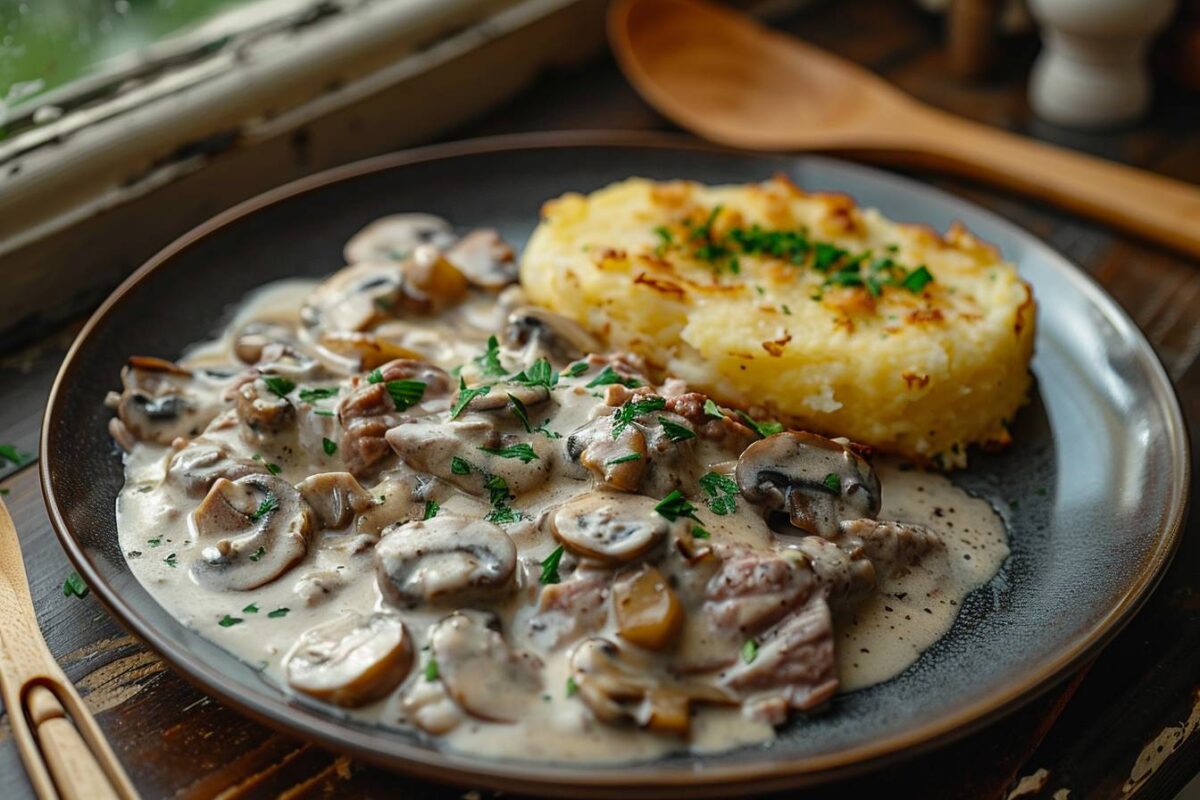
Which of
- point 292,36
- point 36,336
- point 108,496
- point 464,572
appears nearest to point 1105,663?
point 464,572

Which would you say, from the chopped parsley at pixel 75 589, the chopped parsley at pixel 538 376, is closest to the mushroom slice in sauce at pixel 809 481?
the chopped parsley at pixel 538 376

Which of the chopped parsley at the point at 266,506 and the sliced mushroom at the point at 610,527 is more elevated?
the chopped parsley at the point at 266,506

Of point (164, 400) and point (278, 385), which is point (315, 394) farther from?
point (164, 400)

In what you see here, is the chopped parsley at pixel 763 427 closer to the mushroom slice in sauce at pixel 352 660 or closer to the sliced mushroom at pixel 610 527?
the sliced mushroom at pixel 610 527

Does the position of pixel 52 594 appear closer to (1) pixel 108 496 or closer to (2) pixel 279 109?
(1) pixel 108 496

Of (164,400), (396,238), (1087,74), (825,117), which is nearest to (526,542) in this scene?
(164,400)

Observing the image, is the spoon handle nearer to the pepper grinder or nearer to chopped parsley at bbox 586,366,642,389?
the pepper grinder
